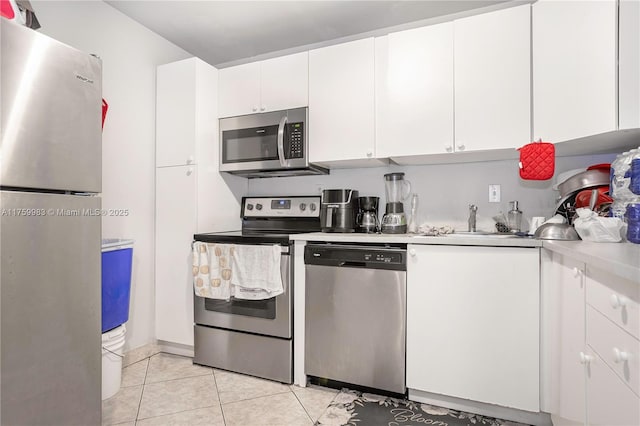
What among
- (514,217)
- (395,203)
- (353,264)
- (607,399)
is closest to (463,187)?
(514,217)

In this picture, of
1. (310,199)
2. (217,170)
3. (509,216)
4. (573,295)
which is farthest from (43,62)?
(509,216)

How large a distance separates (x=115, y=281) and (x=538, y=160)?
7.71 feet

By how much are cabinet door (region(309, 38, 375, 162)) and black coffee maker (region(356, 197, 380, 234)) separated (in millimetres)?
338

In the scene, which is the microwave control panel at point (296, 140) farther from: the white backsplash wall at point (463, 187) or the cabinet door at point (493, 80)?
the cabinet door at point (493, 80)

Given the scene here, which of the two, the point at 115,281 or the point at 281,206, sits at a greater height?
the point at 281,206

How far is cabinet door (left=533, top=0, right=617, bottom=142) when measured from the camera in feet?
4.97

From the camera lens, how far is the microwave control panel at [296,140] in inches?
93.0

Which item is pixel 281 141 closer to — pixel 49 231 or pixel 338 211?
pixel 338 211

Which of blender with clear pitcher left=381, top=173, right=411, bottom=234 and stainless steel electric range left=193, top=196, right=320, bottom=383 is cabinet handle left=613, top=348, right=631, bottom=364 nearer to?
blender with clear pitcher left=381, top=173, right=411, bottom=234

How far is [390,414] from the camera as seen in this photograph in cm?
175

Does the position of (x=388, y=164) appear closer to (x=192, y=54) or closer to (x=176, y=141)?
(x=176, y=141)

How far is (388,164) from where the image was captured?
2.43 meters

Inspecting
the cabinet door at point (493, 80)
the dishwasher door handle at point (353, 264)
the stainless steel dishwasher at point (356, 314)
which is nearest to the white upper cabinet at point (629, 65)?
the cabinet door at point (493, 80)

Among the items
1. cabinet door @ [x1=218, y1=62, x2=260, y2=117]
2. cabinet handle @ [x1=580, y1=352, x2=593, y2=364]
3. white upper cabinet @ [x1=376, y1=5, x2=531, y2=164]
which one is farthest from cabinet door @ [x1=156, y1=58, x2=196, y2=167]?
cabinet handle @ [x1=580, y1=352, x2=593, y2=364]
